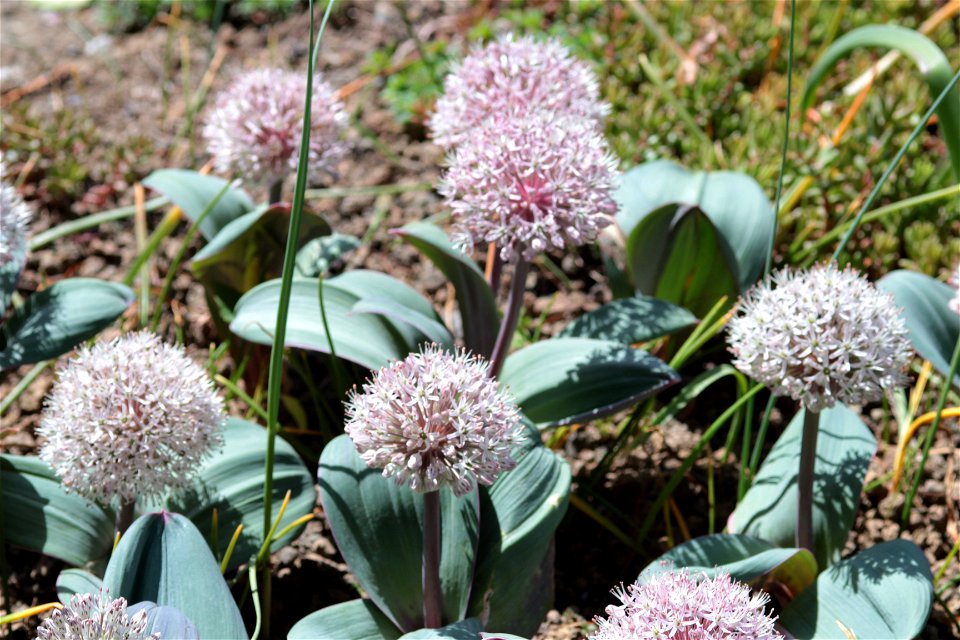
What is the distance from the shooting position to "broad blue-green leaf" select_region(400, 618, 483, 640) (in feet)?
6.41

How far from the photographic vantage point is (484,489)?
2.33 metres

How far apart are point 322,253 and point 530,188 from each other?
1065 mm

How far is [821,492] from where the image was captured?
240 centimetres

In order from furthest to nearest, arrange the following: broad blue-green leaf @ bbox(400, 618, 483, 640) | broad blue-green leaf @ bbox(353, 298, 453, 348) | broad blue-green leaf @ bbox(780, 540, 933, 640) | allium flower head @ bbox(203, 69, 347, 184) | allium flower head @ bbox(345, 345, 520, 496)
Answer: allium flower head @ bbox(203, 69, 347, 184), broad blue-green leaf @ bbox(353, 298, 453, 348), broad blue-green leaf @ bbox(780, 540, 933, 640), broad blue-green leaf @ bbox(400, 618, 483, 640), allium flower head @ bbox(345, 345, 520, 496)

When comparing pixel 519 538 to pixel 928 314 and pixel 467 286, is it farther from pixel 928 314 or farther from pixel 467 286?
pixel 928 314

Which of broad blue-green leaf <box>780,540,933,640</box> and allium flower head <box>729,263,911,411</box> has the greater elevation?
allium flower head <box>729,263,911,411</box>

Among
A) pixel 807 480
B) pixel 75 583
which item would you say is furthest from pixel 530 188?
pixel 75 583

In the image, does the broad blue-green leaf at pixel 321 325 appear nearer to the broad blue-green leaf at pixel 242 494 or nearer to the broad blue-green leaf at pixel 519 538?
the broad blue-green leaf at pixel 242 494

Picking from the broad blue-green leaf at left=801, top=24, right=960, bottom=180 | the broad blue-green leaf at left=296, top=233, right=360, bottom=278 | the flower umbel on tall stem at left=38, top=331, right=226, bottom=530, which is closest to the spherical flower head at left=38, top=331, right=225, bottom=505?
the flower umbel on tall stem at left=38, top=331, right=226, bottom=530

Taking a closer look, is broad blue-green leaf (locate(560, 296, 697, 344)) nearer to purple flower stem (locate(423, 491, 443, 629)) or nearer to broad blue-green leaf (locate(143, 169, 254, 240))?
purple flower stem (locate(423, 491, 443, 629))

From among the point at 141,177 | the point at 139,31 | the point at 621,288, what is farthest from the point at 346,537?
the point at 139,31

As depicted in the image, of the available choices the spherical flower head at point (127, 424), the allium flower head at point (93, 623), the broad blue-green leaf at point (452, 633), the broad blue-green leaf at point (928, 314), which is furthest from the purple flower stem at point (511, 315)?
the allium flower head at point (93, 623)

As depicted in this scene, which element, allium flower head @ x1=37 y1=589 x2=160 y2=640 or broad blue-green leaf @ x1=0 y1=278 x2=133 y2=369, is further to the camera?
broad blue-green leaf @ x1=0 y1=278 x2=133 y2=369

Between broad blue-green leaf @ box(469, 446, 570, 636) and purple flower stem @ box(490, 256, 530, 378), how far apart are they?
28cm
